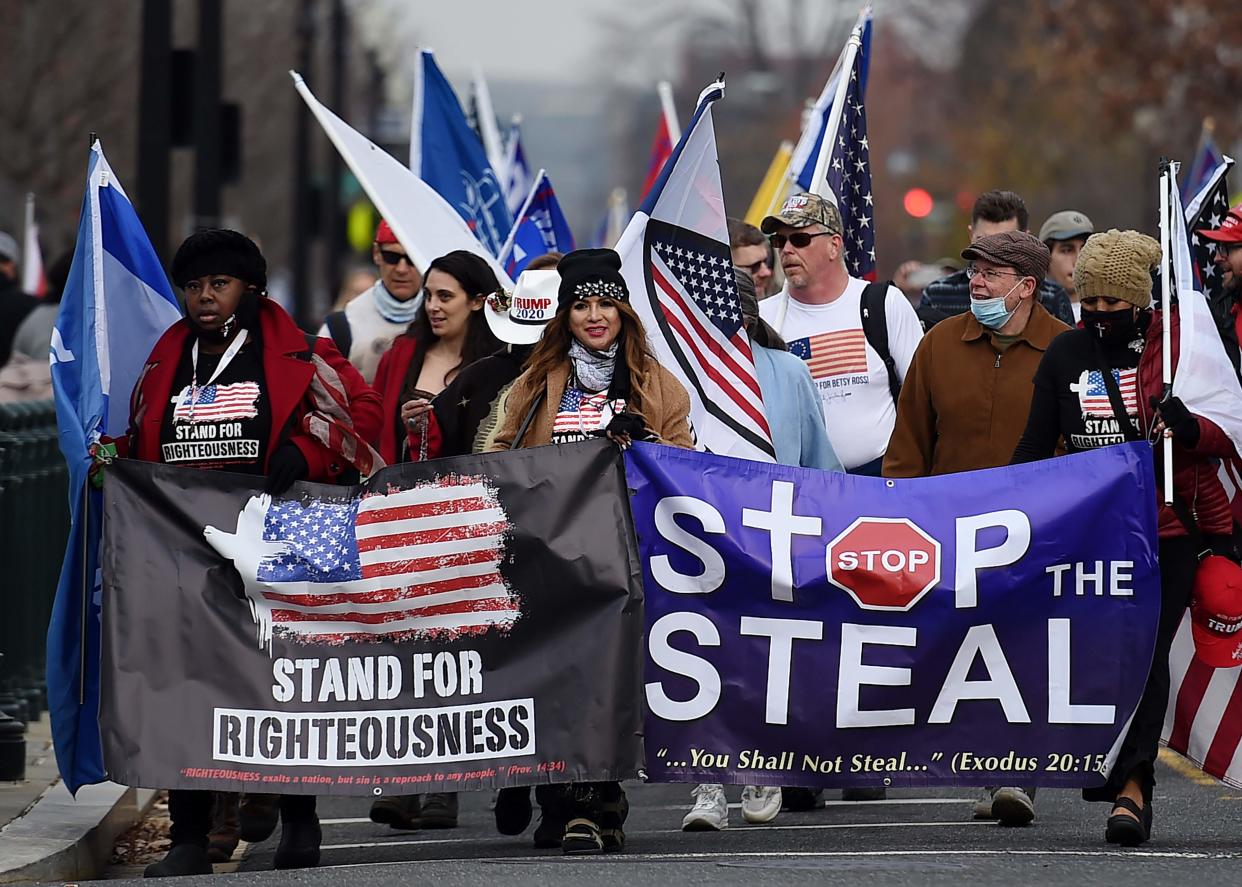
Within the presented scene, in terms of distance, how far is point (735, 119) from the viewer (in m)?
113

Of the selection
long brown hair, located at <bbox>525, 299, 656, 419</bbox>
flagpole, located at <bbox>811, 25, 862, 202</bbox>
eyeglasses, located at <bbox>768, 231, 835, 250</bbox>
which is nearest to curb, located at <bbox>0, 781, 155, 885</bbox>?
A: long brown hair, located at <bbox>525, 299, 656, 419</bbox>

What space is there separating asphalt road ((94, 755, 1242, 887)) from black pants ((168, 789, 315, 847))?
0.77 ft

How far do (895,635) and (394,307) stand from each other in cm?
409

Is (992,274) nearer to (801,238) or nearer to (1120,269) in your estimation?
(1120,269)

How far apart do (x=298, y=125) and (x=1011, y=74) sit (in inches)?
1359

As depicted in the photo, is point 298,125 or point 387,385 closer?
point 387,385

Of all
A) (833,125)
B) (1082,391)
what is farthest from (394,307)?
(1082,391)

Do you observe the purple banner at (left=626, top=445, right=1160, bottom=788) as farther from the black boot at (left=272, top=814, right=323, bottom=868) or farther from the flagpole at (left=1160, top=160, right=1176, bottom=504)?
the black boot at (left=272, top=814, right=323, bottom=868)

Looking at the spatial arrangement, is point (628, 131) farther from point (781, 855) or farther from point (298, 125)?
point (781, 855)

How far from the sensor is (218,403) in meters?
8.66

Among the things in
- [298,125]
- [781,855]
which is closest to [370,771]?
[781,855]

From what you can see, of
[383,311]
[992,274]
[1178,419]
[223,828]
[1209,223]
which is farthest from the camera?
[383,311]

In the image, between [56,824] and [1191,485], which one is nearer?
[1191,485]

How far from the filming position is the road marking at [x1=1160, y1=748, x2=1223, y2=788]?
10.5 meters
